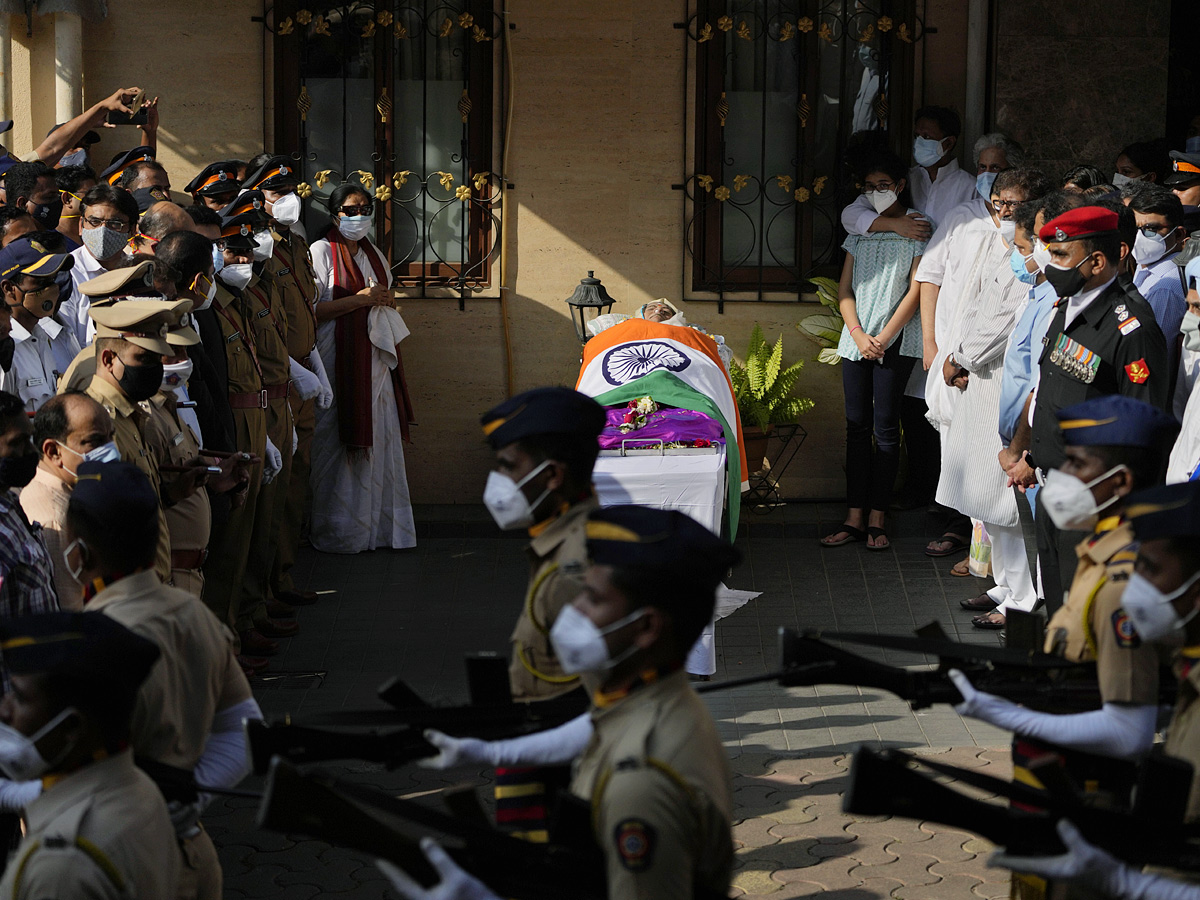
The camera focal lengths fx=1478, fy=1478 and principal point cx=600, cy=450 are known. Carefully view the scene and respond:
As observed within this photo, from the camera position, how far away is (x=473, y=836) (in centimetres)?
265

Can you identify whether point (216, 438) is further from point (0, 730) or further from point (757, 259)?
point (757, 259)

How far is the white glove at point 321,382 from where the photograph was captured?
8.22m

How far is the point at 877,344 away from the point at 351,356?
315 centimetres

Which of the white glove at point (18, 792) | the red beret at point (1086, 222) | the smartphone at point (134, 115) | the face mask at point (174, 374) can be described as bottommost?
the white glove at point (18, 792)

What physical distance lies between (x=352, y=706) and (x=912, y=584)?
3410 mm

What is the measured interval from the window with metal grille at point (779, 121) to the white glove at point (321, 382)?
2596 mm

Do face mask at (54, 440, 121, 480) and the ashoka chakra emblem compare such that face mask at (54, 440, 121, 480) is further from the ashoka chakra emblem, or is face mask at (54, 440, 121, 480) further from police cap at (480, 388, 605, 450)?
the ashoka chakra emblem

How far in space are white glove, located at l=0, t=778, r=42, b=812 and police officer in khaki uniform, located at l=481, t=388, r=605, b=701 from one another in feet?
3.79

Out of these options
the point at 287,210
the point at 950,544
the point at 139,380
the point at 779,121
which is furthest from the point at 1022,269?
the point at 139,380

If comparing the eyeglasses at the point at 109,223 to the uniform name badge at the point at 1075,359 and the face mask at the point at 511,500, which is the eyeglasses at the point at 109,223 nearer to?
the face mask at the point at 511,500

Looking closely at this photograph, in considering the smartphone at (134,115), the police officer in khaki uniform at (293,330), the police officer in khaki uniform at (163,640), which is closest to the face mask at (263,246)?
the police officer in khaki uniform at (293,330)

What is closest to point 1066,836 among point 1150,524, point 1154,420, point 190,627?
point 1150,524

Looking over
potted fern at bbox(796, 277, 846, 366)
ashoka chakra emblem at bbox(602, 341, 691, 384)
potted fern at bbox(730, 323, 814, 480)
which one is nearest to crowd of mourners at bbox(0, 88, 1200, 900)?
potted fern at bbox(796, 277, 846, 366)

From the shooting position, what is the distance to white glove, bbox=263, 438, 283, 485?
7.09 m
